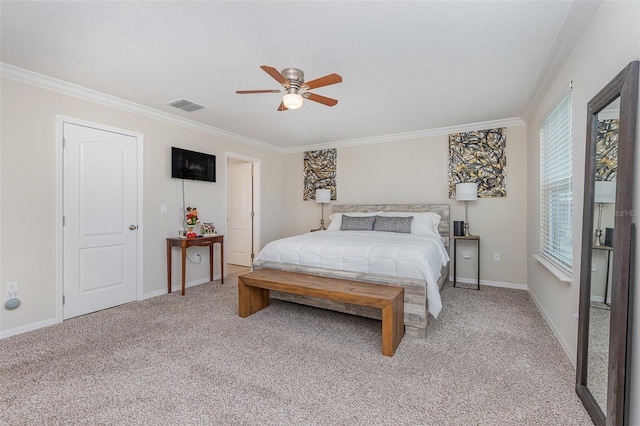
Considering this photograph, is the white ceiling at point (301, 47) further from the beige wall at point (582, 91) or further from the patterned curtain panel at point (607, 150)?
the patterned curtain panel at point (607, 150)

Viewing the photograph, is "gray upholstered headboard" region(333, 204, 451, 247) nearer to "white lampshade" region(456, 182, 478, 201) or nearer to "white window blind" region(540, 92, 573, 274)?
"white lampshade" region(456, 182, 478, 201)

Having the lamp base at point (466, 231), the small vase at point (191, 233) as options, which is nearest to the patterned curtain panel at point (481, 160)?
the lamp base at point (466, 231)

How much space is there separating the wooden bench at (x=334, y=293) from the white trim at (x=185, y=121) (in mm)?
2456

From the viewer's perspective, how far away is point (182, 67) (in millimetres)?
2551

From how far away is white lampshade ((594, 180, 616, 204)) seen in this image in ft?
4.76

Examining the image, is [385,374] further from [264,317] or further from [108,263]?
[108,263]

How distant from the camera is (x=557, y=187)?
2.63 metres

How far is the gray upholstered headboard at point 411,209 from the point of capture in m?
4.38

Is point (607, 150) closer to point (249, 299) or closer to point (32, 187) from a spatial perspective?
point (249, 299)

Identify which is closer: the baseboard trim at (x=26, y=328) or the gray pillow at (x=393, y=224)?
the baseboard trim at (x=26, y=328)

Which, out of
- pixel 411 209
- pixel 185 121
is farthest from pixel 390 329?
pixel 185 121

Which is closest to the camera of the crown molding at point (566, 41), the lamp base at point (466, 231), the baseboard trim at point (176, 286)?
the crown molding at point (566, 41)

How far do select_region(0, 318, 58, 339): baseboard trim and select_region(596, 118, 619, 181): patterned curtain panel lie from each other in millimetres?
4581

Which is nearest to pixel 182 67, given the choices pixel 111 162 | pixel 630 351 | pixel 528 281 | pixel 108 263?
pixel 111 162
